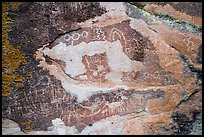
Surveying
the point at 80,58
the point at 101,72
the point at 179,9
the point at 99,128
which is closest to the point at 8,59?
the point at 80,58

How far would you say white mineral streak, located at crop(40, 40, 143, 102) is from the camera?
248cm

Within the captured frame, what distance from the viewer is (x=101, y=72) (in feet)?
8.22

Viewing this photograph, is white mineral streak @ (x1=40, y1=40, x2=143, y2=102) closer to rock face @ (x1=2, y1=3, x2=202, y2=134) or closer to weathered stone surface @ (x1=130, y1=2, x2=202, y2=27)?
rock face @ (x1=2, y1=3, x2=202, y2=134)

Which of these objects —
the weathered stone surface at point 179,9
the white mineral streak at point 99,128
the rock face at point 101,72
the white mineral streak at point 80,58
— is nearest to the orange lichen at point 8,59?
the rock face at point 101,72

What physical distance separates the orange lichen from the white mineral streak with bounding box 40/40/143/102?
5.5 inches

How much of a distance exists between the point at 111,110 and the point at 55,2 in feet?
2.28

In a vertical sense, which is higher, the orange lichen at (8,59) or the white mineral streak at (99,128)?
the orange lichen at (8,59)

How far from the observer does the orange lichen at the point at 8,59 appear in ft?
8.02

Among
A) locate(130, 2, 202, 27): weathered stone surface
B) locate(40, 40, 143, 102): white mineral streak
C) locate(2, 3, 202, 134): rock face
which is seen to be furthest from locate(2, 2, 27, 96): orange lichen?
locate(130, 2, 202, 27): weathered stone surface

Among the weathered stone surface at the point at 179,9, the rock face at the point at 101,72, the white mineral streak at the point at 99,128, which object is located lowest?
the white mineral streak at the point at 99,128

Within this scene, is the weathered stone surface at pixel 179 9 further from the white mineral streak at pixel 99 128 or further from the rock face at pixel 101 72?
the white mineral streak at pixel 99 128

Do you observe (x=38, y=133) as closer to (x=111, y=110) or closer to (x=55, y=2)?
(x=111, y=110)

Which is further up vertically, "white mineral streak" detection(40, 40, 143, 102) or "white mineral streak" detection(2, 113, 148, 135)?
"white mineral streak" detection(40, 40, 143, 102)

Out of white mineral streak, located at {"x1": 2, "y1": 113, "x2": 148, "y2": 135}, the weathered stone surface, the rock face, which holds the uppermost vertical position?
the weathered stone surface
